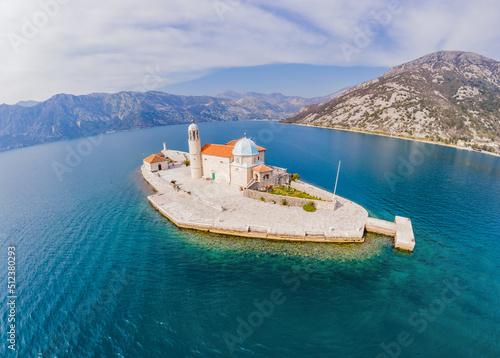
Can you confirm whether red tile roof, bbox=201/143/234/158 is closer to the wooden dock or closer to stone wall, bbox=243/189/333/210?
stone wall, bbox=243/189/333/210

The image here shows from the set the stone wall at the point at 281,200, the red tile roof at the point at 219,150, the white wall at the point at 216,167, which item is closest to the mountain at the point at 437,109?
the stone wall at the point at 281,200

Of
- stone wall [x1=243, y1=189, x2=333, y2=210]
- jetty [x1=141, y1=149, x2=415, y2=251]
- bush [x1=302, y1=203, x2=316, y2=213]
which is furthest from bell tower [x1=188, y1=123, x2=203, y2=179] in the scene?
bush [x1=302, y1=203, x2=316, y2=213]

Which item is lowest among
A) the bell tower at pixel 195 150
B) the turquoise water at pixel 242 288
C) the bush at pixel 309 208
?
the turquoise water at pixel 242 288

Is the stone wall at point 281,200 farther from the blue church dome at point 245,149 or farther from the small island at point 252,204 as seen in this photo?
the blue church dome at point 245,149

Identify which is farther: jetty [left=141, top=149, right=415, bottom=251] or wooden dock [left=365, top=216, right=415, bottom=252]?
jetty [left=141, top=149, right=415, bottom=251]

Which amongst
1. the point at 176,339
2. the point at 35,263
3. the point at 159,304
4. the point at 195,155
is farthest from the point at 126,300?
the point at 195,155

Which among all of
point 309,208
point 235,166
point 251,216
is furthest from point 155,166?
point 309,208

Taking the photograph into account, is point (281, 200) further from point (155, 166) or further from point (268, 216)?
point (155, 166)
